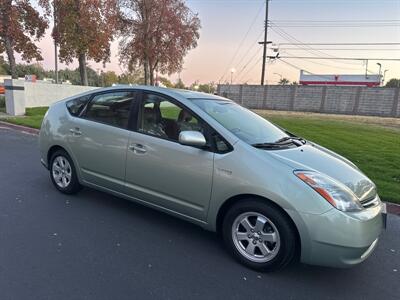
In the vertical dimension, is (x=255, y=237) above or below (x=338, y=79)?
below

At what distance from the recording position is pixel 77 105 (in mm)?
4672

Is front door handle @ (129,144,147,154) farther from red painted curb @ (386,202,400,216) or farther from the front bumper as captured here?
red painted curb @ (386,202,400,216)

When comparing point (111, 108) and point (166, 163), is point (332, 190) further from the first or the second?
point (111, 108)

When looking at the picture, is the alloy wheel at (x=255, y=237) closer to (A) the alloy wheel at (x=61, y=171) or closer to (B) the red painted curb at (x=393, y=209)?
(A) the alloy wheel at (x=61, y=171)

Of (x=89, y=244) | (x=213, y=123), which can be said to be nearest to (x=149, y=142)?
(x=213, y=123)

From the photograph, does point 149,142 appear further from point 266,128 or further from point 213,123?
point 266,128

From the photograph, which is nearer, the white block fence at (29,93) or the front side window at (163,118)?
the front side window at (163,118)

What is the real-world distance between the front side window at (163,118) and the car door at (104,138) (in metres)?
0.22

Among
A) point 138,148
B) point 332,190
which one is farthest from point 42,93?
point 332,190

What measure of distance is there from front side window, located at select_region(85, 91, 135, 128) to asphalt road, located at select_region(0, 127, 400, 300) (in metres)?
1.15

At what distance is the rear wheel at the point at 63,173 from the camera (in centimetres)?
468

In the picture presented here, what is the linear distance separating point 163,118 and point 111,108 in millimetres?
745

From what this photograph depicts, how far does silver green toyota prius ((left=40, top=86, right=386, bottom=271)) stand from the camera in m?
2.85

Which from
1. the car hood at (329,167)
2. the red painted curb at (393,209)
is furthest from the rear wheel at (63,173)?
the red painted curb at (393,209)
